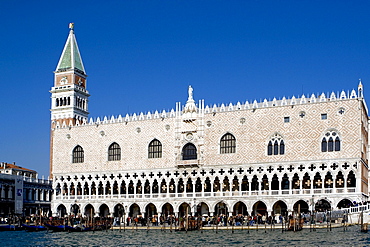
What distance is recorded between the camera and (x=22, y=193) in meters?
51.6

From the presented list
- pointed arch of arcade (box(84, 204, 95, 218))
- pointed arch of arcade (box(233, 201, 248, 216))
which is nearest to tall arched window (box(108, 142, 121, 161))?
pointed arch of arcade (box(84, 204, 95, 218))

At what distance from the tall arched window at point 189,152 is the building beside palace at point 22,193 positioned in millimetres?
12159

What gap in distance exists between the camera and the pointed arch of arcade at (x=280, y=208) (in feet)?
136

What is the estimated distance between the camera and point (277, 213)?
137 feet

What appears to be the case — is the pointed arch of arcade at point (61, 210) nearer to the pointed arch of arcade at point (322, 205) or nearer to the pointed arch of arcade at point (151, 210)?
the pointed arch of arcade at point (151, 210)

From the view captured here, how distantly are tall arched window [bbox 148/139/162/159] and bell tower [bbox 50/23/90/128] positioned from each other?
13337 millimetres

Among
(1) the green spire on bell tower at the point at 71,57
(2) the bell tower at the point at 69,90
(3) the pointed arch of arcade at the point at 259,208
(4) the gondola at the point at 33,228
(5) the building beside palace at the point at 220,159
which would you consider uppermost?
(1) the green spire on bell tower at the point at 71,57

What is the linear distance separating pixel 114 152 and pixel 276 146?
13.2 m

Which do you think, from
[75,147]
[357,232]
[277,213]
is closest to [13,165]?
[75,147]

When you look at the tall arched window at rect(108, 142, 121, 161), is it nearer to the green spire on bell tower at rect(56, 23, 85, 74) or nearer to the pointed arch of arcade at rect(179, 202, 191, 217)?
the pointed arch of arcade at rect(179, 202, 191, 217)

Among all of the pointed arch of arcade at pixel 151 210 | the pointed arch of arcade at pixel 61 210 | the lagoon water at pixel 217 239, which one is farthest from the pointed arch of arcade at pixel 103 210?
the lagoon water at pixel 217 239

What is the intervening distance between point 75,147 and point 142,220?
1058cm

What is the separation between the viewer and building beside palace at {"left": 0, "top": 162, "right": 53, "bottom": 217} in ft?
163

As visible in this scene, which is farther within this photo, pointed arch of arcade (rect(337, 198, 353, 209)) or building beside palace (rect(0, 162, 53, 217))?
building beside palace (rect(0, 162, 53, 217))
